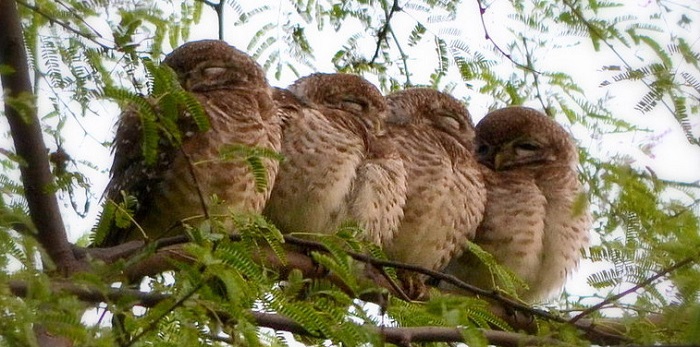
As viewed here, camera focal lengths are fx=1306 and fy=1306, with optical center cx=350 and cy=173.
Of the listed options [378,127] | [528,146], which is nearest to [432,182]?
[378,127]

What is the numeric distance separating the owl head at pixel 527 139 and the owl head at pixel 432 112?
0.18 meters

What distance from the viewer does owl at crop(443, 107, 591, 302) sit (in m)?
6.55

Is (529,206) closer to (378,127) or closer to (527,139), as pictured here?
(527,139)

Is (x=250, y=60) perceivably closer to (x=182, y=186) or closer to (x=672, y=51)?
(x=182, y=186)

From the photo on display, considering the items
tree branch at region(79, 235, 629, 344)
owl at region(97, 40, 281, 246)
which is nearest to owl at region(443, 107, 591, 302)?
owl at region(97, 40, 281, 246)

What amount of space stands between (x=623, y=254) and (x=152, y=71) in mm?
1744

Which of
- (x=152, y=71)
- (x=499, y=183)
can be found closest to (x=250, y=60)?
(x=499, y=183)

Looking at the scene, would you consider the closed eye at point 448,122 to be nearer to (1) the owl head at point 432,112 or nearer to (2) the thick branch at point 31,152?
(1) the owl head at point 432,112

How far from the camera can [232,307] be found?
4160mm

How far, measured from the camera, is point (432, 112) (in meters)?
6.80

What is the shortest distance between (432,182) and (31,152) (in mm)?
2322

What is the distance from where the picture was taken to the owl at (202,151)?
564 cm

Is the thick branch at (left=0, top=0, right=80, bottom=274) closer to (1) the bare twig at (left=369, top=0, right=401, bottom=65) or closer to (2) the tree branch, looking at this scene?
(2) the tree branch

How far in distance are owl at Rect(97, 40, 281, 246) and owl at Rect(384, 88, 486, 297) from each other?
80 centimetres
